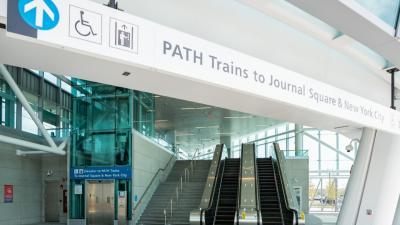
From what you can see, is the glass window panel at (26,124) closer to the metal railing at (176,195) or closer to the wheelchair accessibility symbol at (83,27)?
the metal railing at (176,195)

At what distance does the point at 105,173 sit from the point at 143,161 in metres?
2.14

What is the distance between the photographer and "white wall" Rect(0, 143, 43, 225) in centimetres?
1623

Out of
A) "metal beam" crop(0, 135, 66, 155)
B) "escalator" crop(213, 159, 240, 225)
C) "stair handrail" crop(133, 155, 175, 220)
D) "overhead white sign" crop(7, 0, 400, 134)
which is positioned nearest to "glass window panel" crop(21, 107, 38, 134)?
"metal beam" crop(0, 135, 66, 155)

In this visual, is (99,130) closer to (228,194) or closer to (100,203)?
(100,203)

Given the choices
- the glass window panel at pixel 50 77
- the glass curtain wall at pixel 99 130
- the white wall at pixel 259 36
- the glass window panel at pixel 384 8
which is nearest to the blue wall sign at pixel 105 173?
the glass curtain wall at pixel 99 130

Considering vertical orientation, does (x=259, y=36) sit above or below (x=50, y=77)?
below

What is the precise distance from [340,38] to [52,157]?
50.4 feet

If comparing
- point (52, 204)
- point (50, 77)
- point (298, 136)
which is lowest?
point (52, 204)

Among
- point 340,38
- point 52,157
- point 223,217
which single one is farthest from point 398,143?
point 52,157

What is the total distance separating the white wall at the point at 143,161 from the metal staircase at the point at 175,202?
0.78 meters

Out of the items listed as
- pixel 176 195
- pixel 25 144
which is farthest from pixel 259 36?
pixel 176 195

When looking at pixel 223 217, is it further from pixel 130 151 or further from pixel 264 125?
pixel 264 125

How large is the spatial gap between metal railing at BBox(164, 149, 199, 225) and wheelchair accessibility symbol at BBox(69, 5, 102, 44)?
1306 cm

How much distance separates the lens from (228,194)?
17.3 m
